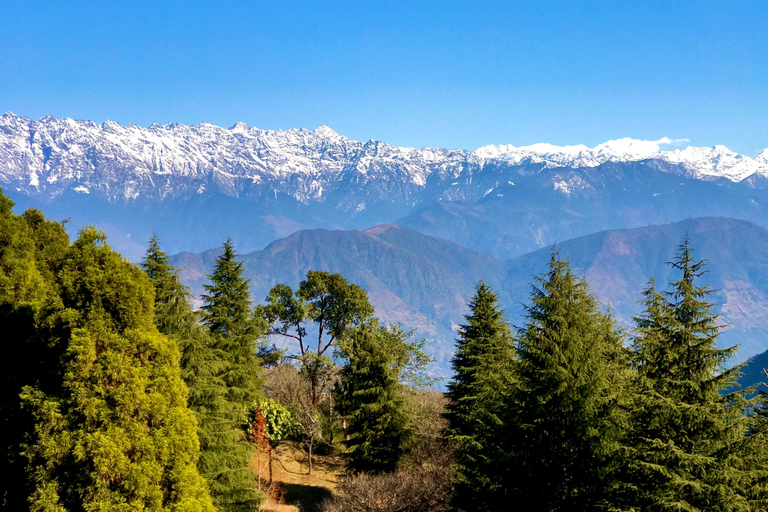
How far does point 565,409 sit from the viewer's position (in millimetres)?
17250

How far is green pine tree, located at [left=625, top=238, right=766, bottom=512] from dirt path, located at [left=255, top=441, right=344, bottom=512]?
19.5 metres

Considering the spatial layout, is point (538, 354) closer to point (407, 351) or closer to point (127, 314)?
point (127, 314)

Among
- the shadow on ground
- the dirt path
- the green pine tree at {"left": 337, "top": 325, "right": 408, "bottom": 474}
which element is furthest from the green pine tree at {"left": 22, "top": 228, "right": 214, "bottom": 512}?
the shadow on ground

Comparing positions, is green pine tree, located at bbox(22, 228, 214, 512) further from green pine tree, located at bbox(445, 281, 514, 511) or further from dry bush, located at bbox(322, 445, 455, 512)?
green pine tree, located at bbox(445, 281, 514, 511)

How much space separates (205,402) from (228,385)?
893 centimetres

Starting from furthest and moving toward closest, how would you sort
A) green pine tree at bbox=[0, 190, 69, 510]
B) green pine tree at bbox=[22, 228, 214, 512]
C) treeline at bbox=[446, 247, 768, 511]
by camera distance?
1. green pine tree at bbox=[0, 190, 69, 510]
2. treeline at bbox=[446, 247, 768, 511]
3. green pine tree at bbox=[22, 228, 214, 512]

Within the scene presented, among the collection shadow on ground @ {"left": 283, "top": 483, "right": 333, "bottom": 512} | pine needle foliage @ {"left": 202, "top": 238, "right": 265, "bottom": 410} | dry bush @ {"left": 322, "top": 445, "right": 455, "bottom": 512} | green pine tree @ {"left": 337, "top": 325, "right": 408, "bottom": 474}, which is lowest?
shadow on ground @ {"left": 283, "top": 483, "right": 333, "bottom": 512}

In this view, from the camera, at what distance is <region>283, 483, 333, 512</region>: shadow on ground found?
31.9 meters

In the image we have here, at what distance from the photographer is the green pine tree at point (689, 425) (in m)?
13.7

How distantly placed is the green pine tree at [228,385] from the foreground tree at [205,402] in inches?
1.5

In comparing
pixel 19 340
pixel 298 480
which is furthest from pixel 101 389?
pixel 298 480

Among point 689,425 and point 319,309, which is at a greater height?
point 319,309

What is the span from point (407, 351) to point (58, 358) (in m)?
33.9

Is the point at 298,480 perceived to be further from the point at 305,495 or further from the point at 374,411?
the point at 374,411
